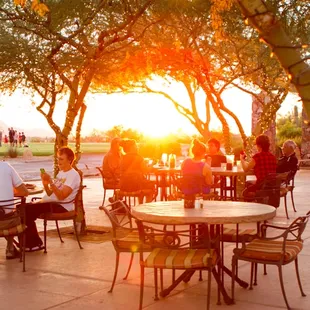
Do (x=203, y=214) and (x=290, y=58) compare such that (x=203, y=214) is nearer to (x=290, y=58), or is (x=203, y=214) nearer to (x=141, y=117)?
(x=290, y=58)

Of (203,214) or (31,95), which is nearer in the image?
(203,214)

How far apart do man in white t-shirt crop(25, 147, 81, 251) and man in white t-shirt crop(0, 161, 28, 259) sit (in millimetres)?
428

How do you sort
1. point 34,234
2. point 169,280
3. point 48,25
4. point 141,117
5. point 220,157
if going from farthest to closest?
point 141,117 → point 220,157 → point 48,25 → point 34,234 → point 169,280

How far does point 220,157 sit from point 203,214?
657cm

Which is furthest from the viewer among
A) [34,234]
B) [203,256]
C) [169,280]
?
[34,234]

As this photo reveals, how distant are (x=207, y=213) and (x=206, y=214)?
0.06 metres

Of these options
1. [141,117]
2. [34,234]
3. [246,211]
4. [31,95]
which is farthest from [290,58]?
[141,117]

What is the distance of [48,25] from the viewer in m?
9.61

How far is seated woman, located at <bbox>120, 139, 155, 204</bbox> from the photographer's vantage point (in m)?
11.6

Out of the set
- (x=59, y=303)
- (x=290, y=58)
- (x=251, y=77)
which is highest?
(x=251, y=77)

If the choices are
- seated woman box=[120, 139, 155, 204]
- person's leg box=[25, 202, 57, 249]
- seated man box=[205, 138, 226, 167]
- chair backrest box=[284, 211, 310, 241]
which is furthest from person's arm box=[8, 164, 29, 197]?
seated man box=[205, 138, 226, 167]

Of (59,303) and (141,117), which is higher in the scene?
(141,117)

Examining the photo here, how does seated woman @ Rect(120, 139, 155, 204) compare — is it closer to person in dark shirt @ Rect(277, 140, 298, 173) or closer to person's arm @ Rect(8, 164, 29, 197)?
person in dark shirt @ Rect(277, 140, 298, 173)

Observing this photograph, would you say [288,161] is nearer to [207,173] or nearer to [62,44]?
[207,173]
